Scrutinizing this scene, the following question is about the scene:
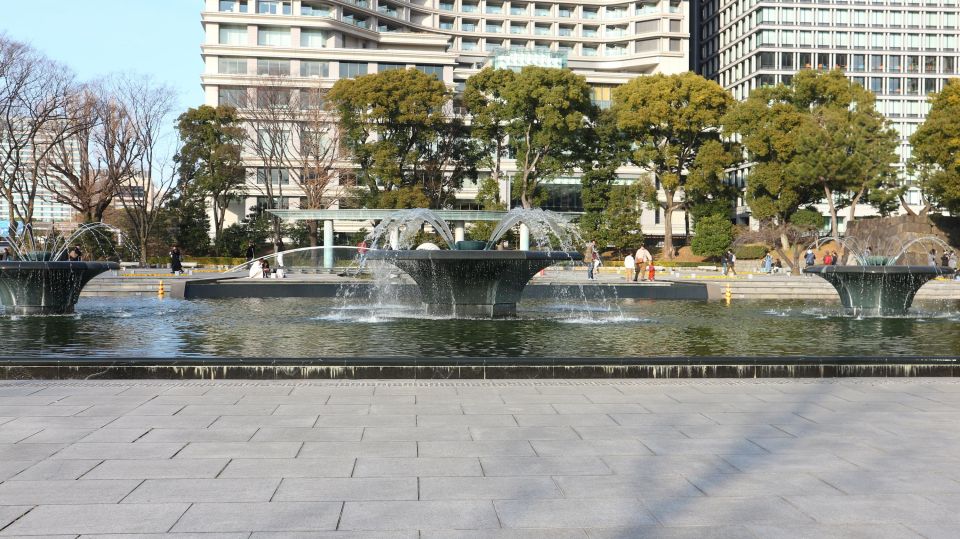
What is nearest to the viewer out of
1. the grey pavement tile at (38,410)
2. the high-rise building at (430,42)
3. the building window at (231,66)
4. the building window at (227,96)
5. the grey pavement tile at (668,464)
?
the grey pavement tile at (668,464)

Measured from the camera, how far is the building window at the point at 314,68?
70.8 meters

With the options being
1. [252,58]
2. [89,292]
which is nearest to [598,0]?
[252,58]

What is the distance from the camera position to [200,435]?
21.3 ft

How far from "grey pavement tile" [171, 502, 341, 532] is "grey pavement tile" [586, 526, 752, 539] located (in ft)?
4.72

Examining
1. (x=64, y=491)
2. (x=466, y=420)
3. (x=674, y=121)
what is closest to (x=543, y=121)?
(x=674, y=121)

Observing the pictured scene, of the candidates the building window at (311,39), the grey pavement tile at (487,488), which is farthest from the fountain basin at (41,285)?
the building window at (311,39)

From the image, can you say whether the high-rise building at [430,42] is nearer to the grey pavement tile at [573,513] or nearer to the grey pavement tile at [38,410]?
the grey pavement tile at [38,410]

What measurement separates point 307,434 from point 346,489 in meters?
1.66

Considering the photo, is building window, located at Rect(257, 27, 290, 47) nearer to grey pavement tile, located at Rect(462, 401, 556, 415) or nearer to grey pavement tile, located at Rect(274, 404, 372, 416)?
grey pavement tile, located at Rect(274, 404, 372, 416)

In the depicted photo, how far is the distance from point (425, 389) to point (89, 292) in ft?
71.3

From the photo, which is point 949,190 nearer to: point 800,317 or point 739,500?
point 800,317

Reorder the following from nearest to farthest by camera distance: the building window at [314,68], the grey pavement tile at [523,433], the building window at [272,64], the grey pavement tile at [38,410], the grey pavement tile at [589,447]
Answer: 1. the grey pavement tile at [589,447]
2. the grey pavement tile at [523,433]
3. the grey pavement tile at [38,410]
4. the building window at [272,64]
5. the building window at [314,68]

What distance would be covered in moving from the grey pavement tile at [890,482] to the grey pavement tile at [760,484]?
11 centimetres

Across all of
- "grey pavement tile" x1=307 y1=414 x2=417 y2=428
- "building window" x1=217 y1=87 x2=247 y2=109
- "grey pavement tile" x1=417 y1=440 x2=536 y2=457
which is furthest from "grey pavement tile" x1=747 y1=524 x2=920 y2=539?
"building window" x1=217 y1=87 x2=247 y2=109
